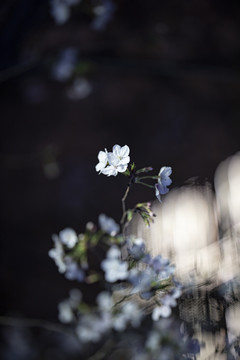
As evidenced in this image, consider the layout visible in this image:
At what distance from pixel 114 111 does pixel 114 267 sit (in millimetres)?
1716

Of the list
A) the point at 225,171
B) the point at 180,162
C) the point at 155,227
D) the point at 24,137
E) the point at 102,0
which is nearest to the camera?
the point at 155,227

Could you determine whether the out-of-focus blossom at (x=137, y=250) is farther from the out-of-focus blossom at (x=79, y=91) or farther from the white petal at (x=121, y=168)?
the out-of-focus blossom at (x=79, y=91)

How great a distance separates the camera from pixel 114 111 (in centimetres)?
210

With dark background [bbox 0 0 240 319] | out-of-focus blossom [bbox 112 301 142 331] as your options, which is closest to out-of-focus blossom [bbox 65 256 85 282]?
out-of-focus blossom [bbox 112 301 142 331]

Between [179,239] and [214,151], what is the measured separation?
1360 mm

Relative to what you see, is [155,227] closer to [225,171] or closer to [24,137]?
[225,171]

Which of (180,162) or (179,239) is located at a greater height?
(180,162)

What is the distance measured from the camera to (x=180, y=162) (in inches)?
72.2

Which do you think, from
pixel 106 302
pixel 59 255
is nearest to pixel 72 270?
pixel 59 255

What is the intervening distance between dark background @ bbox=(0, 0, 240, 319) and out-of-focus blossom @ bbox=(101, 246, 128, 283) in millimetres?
1285

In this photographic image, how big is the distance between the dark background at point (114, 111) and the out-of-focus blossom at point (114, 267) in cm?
129

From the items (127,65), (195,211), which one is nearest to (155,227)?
(195,211)

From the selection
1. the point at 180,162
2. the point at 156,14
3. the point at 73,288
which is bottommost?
the point at 73,288

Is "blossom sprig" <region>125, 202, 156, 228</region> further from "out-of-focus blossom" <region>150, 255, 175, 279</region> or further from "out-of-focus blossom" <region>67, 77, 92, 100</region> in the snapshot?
"out-of-focus blossom" <region>67, 77, 92, 100</region>
